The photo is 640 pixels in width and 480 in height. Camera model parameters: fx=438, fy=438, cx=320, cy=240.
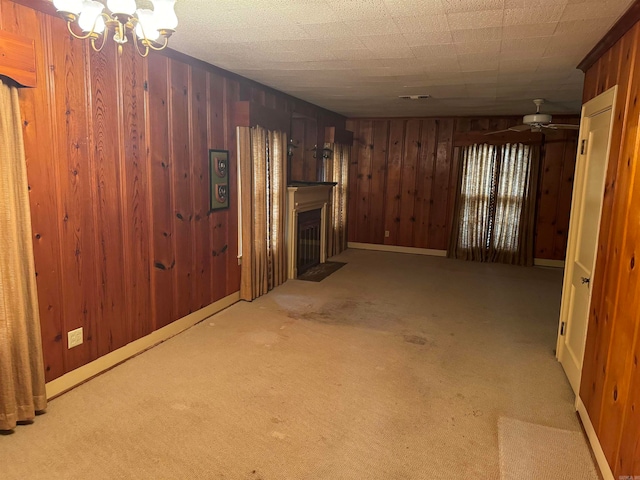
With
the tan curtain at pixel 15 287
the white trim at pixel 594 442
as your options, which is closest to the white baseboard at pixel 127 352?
the tan curtain at pixel 15 287

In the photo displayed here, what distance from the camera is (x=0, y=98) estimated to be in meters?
2.17

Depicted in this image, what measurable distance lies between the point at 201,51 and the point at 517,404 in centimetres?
348

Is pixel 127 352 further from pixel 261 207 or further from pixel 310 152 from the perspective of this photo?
pixel 310 152

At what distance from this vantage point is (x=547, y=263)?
Answer: 704cm

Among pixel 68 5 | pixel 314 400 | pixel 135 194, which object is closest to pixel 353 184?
pixel 135 194

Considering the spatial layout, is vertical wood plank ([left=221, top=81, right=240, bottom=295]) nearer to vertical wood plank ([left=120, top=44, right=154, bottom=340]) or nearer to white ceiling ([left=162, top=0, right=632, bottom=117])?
white ceiling ([left=162, top=0, right=632, bottom=117])

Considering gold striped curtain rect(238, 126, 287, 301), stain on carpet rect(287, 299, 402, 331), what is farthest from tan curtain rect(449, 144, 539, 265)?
gold striped curtain rect(238, 126, 287, 301)

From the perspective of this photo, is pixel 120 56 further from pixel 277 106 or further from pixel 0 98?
pixel 277 106

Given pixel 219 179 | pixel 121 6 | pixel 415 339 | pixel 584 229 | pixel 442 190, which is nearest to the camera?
pixel 121 6

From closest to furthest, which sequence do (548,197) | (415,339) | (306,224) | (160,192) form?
(160,192)
(415,339)
(306,224)
(548,197)

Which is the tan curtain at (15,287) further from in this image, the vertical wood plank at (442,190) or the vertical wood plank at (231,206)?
the vertical wood plank at (442,190)

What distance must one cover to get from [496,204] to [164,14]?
249 inches

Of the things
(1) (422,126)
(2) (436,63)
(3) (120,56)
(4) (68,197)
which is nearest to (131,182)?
(4) (68,197)

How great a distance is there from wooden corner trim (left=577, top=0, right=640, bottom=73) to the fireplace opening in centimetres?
365
